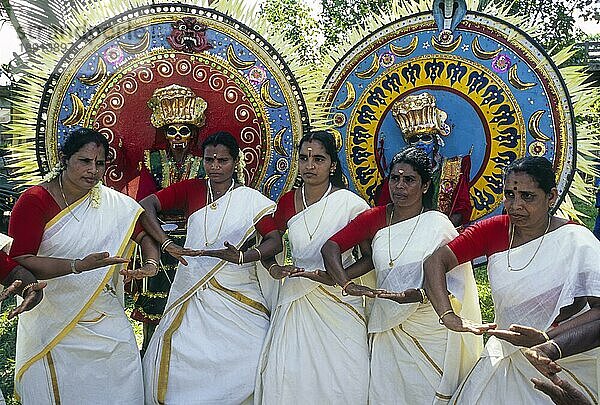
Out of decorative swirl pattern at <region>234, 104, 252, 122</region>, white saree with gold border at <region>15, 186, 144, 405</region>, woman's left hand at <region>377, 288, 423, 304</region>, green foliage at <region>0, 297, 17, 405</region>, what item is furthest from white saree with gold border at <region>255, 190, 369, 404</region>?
green foliage at <region>0, 297, 17, 405</region>

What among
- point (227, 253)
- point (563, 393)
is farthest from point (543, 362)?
point (227, 253)

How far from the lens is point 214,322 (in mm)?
3963

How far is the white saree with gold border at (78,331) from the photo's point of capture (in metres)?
3.66

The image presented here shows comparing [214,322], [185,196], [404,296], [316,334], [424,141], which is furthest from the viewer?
[424,141]

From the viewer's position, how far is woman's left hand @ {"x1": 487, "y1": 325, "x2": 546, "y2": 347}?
279 centimetres

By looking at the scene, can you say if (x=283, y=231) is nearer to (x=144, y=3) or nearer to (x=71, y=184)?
(x=71, y=184)

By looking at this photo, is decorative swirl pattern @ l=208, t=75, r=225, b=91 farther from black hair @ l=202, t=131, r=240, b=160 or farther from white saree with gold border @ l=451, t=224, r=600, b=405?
white saree with gold border @ l=451, t=224, r=600, b=405

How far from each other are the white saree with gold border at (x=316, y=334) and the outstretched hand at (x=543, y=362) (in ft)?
4.07

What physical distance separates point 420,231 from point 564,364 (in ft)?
3.10

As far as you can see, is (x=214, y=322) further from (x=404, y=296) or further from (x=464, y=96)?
(x=464, y=96)

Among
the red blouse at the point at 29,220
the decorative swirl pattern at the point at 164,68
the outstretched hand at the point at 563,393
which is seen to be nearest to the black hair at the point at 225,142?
the decorative swirl pattern at the point at 164,68

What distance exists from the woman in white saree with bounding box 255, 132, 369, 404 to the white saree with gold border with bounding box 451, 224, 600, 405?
2.49 feet

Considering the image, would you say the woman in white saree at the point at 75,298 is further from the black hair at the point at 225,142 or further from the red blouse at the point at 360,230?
the red blouse at the point at 360,230

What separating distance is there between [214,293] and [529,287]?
1.75 meters
